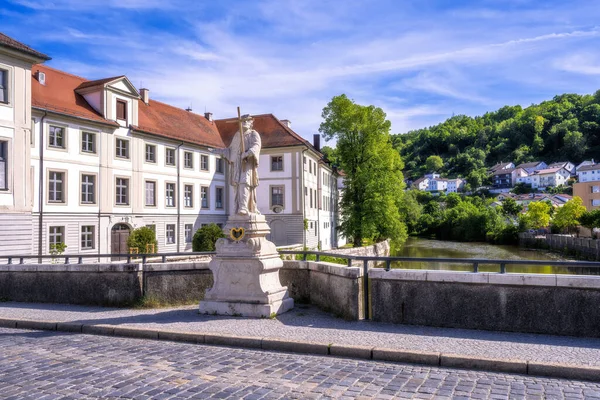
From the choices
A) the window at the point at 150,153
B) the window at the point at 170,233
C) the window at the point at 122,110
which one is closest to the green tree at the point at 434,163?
the window at the point at 170,233

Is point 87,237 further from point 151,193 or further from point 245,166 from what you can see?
point 245,166

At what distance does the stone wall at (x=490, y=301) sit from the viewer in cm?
732

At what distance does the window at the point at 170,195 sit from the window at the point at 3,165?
1578cm

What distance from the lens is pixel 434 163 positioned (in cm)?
17275

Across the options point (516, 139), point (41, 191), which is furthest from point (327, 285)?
point (516, 139)

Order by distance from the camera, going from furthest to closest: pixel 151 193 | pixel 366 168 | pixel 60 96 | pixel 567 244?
pixel 567 244 → pixel 366 168 → pixel 151 193 → pixel 60 96

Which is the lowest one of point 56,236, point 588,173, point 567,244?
point 567,244

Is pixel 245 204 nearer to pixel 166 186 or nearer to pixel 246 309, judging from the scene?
pixel 246 309

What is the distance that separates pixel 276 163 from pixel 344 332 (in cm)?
3455

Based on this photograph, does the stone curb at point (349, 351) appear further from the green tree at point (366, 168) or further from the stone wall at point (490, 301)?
the green tree at point (366, 168)

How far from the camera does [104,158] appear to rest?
31.0 metres

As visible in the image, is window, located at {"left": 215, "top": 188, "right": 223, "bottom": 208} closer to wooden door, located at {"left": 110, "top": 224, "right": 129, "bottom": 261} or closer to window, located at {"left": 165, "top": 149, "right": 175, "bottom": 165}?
window, located at {"left": 165, "top": 149, "right": 175, "bottom": 165}

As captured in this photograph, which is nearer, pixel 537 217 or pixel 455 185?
pixel 537 217

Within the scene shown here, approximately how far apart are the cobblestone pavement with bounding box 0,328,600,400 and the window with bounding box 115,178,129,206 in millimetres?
26174
